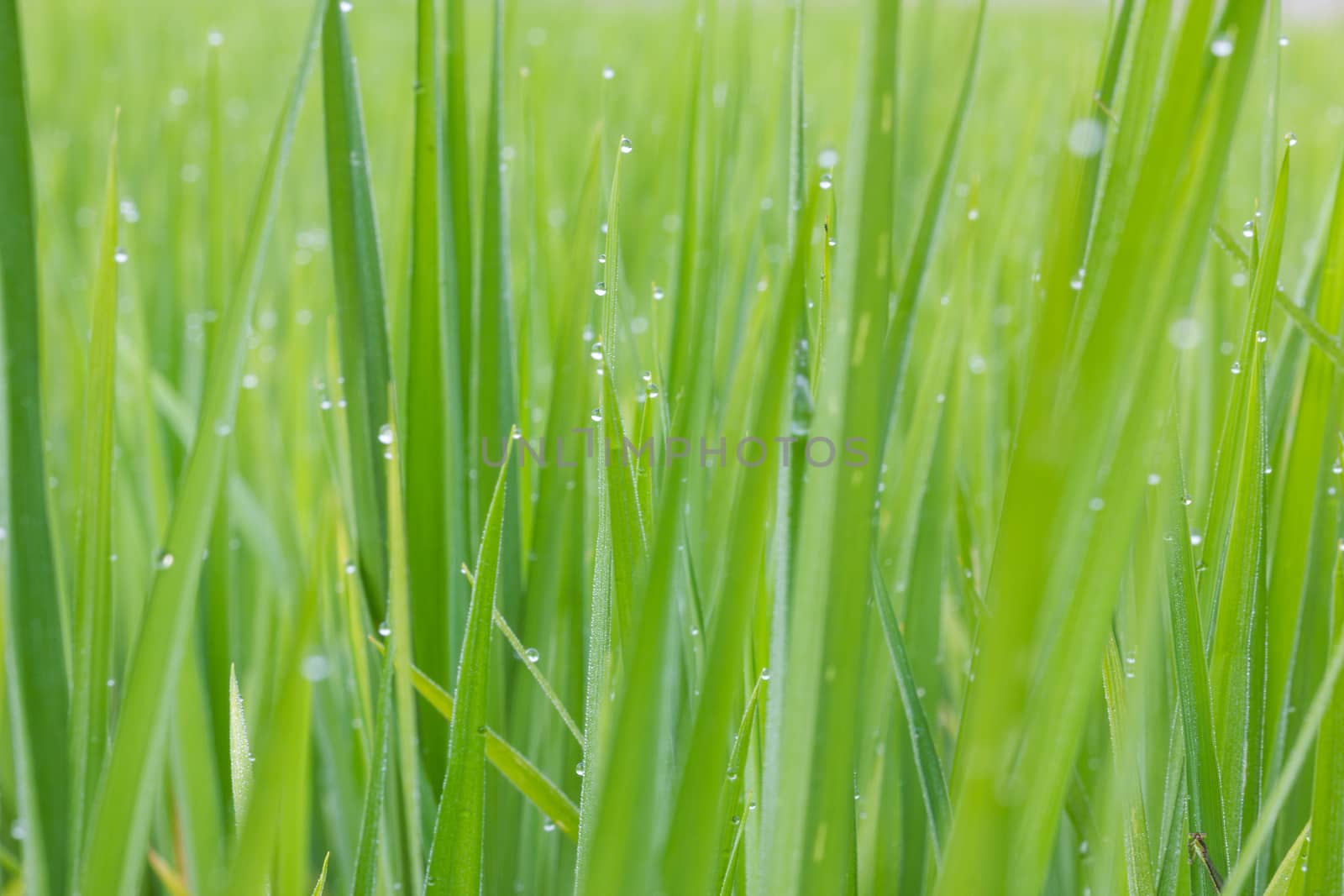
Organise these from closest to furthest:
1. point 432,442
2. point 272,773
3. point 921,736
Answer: point 272,773, point 921,736, point 432,442

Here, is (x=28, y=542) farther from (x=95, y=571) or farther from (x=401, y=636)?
(x=401, y=636)

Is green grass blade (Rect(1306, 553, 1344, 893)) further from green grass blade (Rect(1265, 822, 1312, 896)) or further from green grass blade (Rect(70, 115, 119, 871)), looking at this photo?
green grass blade (Rect(70, 115, 119, 871))

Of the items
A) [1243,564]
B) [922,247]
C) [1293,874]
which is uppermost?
[922,247]

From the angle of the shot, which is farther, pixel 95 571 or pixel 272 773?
pixel 95 571

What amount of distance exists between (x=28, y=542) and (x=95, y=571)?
2 cm

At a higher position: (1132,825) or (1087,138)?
(1087,138)

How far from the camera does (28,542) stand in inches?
12.4

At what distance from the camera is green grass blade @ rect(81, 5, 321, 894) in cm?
25

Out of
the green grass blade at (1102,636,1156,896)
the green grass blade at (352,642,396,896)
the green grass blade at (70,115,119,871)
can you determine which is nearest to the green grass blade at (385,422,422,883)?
the green grass blade at (352,642,396,896)

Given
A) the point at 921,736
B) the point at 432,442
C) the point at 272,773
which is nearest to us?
the point at 272,773

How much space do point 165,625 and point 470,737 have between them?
0.31 ft

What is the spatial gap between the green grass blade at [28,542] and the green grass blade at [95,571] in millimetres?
11

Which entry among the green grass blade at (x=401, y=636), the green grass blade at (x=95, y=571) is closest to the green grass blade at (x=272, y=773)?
the green grass blade at (x=401, y=636)

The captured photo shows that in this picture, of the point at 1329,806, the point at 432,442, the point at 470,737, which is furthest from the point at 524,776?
the point at 1329,806
